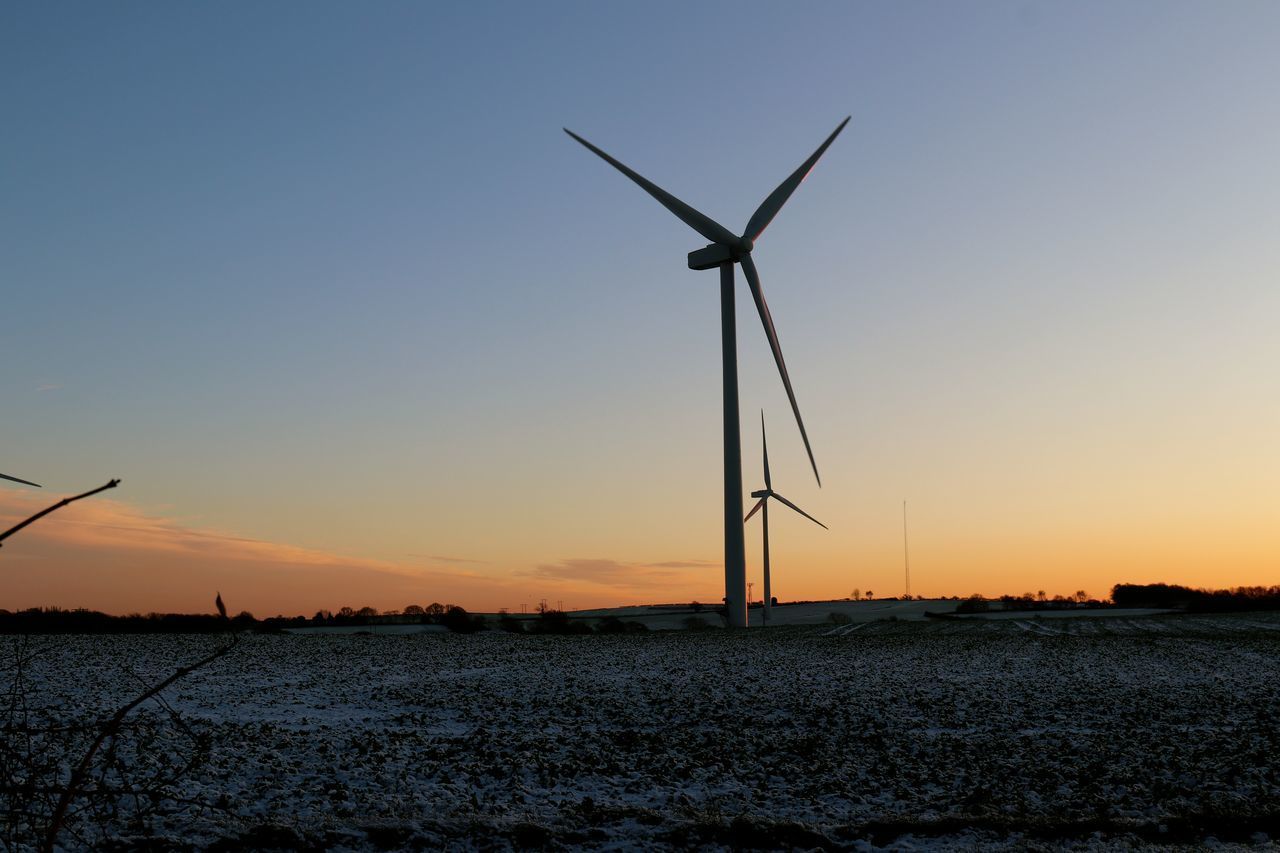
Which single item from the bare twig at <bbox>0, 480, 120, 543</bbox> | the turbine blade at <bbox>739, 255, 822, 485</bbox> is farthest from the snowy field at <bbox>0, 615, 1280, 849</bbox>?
the turbine blade at <bbox>739, 255, 822, 485</bbox>

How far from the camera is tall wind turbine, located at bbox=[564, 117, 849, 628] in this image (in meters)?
45.7

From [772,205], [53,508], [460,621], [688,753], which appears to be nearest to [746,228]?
[772,205]

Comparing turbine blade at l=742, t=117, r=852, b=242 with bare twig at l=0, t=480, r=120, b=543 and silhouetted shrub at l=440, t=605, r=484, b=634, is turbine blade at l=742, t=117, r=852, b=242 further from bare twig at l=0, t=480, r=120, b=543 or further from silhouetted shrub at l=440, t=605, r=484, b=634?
bare twig at l=0, t=480, r=120, b=543

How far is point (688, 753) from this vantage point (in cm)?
1449

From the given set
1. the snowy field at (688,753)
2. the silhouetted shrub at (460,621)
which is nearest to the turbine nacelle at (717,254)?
the silhouetted shrub at (460,621)

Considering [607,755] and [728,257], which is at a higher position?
[728,257]

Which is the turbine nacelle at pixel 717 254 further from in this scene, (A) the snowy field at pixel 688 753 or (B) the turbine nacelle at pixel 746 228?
(A) the snowy field at pixel 688 753

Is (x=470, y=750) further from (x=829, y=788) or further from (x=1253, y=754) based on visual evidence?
(x=1253, y=754)

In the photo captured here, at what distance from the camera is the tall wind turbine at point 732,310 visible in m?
45.7

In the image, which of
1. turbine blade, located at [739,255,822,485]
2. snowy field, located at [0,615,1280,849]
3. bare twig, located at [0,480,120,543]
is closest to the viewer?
bare twig, located at [0,480,120,543]

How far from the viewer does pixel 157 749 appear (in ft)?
44.8

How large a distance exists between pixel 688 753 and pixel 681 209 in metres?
36.9

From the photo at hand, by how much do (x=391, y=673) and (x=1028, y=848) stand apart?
739 inches

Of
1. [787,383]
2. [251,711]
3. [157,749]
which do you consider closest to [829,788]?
[157,749]
